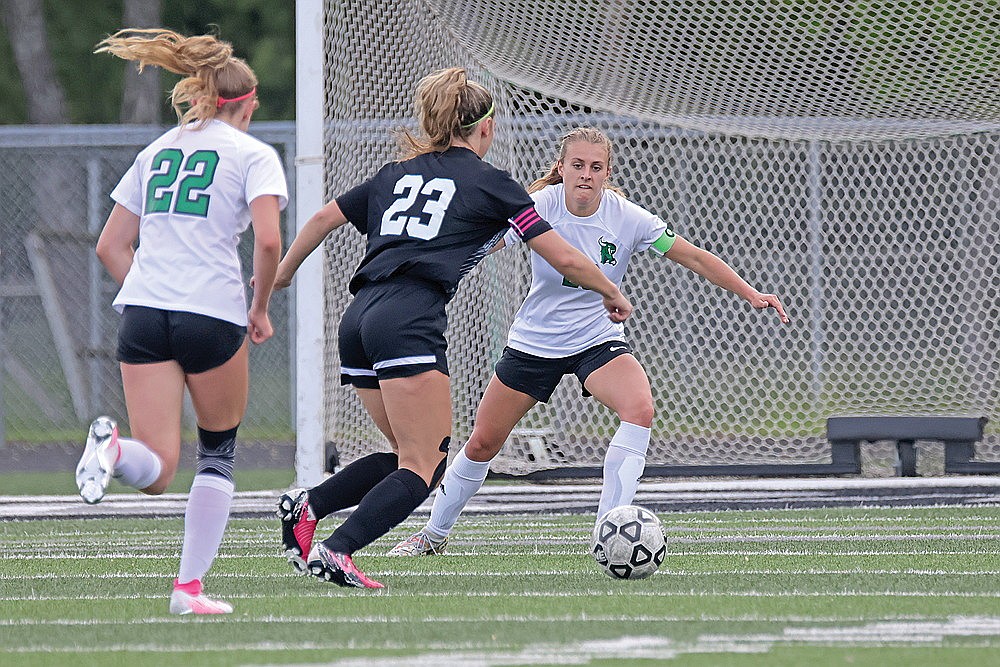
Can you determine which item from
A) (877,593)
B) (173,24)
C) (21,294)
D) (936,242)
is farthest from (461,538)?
(173,24)

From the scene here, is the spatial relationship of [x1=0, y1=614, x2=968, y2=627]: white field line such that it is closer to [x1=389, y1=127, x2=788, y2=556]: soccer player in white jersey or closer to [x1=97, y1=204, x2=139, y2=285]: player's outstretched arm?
[x1=97, y1=204, x2=139, y2=285]: player's outstretched arm

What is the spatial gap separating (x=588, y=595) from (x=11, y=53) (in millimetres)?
20132

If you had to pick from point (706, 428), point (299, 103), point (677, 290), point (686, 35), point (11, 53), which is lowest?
point (11, 53)

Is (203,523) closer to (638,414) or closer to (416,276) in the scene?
(416,276)

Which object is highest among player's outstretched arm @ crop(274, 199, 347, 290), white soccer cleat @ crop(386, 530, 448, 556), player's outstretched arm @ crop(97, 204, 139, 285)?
player's outstretched arm @ crop(97, 204, 139, 285)

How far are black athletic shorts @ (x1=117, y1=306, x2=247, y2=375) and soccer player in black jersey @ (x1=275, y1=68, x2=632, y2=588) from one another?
68cm

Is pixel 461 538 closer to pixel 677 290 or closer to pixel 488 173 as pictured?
pixel 488 173

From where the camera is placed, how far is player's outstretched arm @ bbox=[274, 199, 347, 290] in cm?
594

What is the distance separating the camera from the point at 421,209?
18.8 ft

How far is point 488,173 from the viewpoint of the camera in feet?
18.9

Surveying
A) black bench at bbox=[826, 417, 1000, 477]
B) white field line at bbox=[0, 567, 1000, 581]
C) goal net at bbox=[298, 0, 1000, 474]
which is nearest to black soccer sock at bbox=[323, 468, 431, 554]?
white field line at bbox=[0, 567, 1000, 581]

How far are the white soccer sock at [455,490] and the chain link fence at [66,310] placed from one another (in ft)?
24.2

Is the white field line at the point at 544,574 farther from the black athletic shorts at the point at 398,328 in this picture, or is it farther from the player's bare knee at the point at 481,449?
the black athletic shorts at the point at 398,328

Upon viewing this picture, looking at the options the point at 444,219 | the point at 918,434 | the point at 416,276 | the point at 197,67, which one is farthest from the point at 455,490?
the point at 918,434
